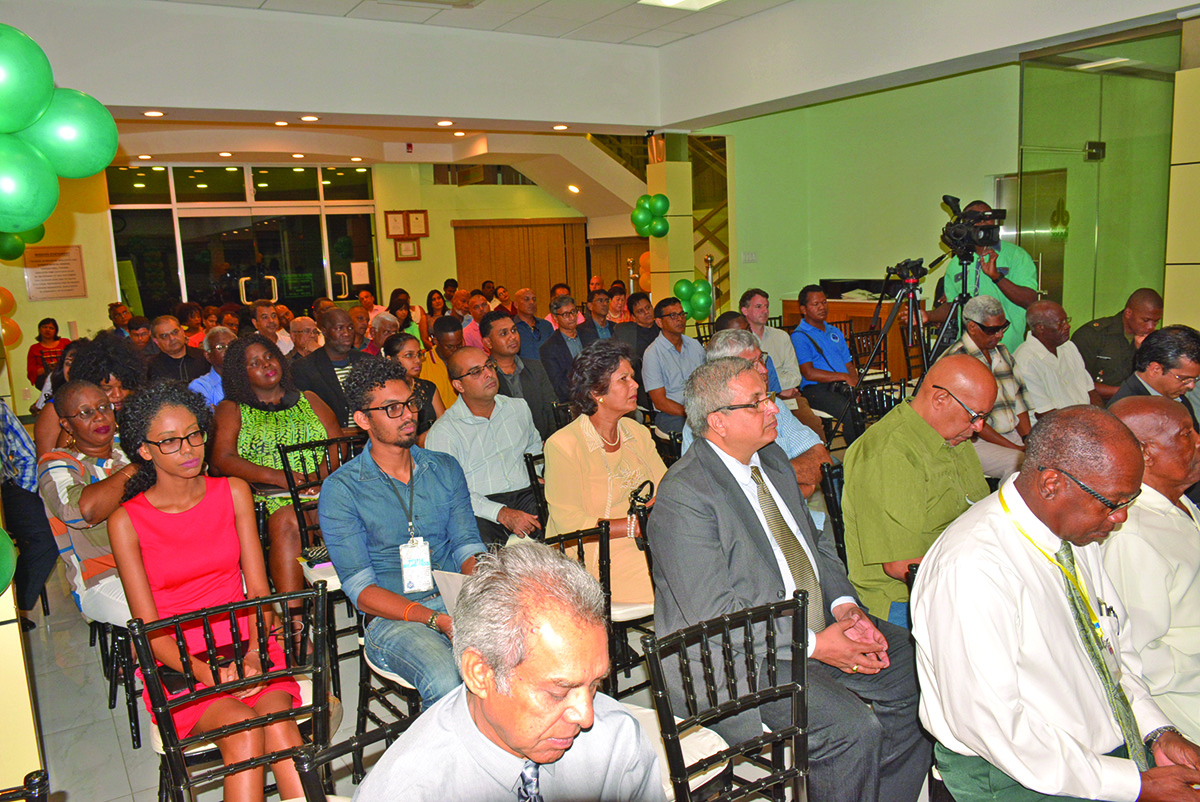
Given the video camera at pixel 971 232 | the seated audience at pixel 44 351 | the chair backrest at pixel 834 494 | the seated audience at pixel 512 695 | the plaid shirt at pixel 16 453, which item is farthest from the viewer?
the seated audience at pixel 44 351

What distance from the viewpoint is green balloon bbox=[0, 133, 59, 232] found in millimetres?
2705

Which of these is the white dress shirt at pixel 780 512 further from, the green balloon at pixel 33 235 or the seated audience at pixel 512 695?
the green balloon at pixel 33 235

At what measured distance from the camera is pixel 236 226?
13.5 meters

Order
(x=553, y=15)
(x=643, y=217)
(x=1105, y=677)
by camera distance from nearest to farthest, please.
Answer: (x=1105, y=677)
(x=553, y=15)
(x=643, y=217)

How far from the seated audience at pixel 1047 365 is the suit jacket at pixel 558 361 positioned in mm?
2916

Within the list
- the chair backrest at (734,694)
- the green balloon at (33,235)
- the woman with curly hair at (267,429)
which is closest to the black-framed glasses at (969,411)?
the chair backrest at (734,694)

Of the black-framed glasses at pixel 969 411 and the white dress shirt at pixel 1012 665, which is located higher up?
the black-framed glasses at pixel 969 411

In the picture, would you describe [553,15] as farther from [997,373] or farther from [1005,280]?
[997,373]

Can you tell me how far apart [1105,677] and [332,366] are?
441cm

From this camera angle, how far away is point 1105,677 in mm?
1863

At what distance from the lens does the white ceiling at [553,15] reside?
19.9ft

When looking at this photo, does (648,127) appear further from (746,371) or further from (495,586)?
(495,586)

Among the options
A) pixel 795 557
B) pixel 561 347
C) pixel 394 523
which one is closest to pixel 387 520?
pixel 394 523

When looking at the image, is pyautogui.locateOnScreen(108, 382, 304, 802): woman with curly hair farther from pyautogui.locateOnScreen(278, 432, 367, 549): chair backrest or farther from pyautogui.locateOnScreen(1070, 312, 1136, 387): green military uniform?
pyautogui.locateOnScreen(1070, 312, 1136, 387): green military uniform
